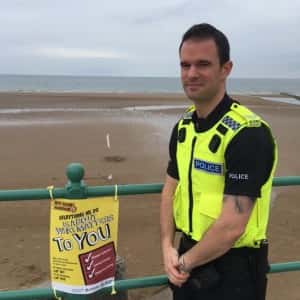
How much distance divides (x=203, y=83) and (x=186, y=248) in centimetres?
81

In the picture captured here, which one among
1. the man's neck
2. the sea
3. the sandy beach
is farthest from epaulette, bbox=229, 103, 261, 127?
the sea

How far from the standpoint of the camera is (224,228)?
2176 millimetres

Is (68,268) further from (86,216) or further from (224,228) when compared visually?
(224,228)

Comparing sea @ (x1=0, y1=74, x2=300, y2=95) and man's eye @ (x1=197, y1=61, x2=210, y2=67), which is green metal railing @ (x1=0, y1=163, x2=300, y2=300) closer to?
man's eye @ (x1=197, y1=61, x2=210, y2=67)

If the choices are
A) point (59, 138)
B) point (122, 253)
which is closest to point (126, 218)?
point (122, 253)

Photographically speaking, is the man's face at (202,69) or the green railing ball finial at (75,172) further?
the green railing ball finial at (75,172)

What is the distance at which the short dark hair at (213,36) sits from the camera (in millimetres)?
2244

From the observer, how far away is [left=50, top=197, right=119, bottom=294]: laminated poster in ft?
8.52

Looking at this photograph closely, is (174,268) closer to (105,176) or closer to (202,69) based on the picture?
(202,69)

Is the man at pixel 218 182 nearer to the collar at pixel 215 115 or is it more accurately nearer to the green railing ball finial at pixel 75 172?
the collar at pixel 215 115

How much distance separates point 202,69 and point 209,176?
1.59 ft

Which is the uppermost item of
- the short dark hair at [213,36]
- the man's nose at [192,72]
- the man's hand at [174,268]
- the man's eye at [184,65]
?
the short dark hair at [213,36]

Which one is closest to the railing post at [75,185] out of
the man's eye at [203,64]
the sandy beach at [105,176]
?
the man's eye at [203,64]

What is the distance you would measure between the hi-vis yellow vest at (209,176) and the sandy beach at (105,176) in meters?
3.46
